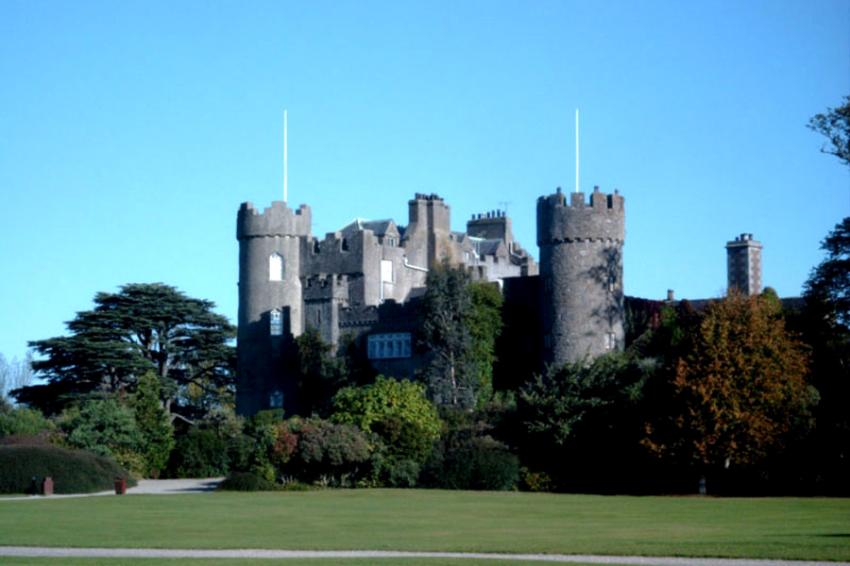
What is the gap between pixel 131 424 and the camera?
2245 inches

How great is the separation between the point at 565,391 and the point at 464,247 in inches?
1078

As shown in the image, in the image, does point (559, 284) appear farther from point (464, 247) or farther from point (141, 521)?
point (141, 521)

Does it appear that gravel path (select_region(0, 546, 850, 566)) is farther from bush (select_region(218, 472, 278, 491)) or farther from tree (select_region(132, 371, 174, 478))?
tree (select_region(132, 371, 174, 478))

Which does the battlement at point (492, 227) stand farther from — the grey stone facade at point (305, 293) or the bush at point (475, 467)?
the bush at point (475, 467)

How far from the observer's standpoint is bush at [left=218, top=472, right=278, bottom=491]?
48031 mm

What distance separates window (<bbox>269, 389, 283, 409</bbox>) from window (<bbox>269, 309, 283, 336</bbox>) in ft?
8.51

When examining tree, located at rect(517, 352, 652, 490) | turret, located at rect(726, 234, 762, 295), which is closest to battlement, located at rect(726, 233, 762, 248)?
turret, located at rect(726, 234, 762, 295)

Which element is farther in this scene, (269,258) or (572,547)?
(269,258)

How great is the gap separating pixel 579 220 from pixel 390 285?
11535mm

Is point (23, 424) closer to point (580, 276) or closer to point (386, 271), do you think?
point (386, 271)

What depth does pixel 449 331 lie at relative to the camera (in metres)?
61.9

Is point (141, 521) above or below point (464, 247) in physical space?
below

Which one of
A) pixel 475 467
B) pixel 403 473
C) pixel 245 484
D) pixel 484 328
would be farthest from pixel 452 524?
pixel 484 328

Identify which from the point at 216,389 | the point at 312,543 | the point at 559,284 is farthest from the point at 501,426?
the point at 216,389
